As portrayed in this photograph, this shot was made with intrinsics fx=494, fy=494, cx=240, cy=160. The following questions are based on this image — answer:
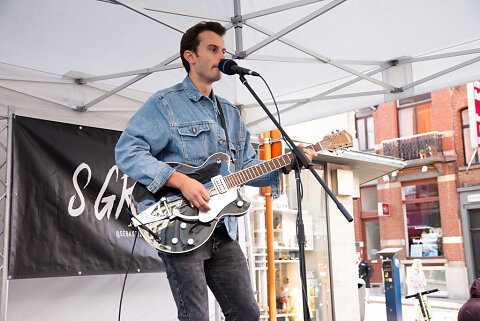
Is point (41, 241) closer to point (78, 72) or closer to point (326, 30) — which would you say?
point (78, 72)

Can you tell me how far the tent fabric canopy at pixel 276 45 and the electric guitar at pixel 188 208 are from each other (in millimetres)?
1841

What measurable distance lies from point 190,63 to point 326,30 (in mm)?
2341

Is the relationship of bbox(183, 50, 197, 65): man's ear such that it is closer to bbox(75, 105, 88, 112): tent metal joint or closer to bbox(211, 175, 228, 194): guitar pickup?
bbox(211, 175, 228, 194): guitar pickup

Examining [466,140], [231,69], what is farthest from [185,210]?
[466,140]

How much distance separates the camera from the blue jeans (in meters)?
2.24

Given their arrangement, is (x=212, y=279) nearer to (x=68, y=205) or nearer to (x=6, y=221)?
(x=6, y=221)

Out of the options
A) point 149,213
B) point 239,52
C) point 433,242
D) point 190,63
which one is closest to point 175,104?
point 190,63

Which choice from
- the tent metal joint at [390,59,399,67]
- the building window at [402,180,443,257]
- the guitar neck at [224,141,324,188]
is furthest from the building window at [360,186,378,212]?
the guitar neck at [224,141,324,188]

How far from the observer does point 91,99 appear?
16.6 feet

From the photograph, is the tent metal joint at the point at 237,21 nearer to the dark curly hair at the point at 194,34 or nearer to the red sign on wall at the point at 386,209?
the dark curly hair at the point at 194,34

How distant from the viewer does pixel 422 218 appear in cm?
2209

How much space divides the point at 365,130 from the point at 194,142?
23606 millimetres

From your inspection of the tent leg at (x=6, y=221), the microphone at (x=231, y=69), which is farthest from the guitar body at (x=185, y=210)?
the tent leg at (x=6, y=221)

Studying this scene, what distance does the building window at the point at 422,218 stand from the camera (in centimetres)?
2150
